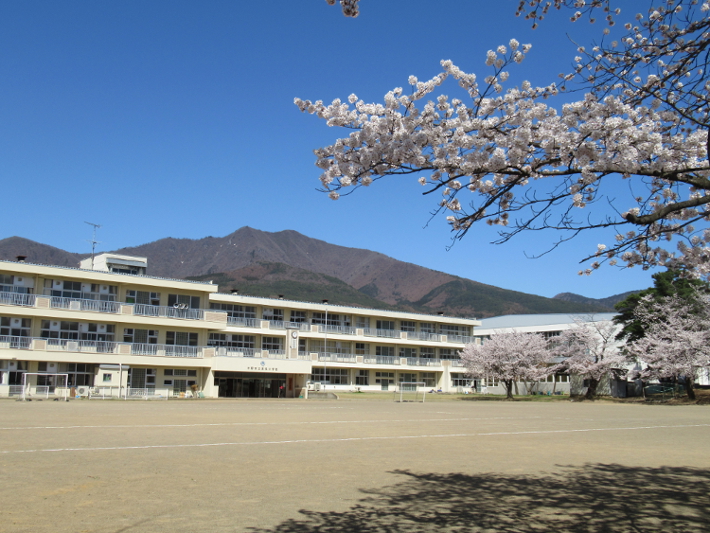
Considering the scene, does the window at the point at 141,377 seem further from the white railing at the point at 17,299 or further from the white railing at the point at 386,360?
the white railing at the point at 386,360

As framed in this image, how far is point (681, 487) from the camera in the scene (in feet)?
26.7

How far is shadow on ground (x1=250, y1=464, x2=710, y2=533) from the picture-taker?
600cm

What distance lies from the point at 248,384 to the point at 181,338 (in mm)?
6871

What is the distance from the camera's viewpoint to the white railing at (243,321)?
50234 mm

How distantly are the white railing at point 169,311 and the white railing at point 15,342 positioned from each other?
686cm

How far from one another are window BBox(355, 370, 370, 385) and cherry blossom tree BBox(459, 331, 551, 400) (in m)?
10.9

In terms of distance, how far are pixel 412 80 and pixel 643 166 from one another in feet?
8.80

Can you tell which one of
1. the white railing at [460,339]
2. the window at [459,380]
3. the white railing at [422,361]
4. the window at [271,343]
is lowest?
the window at [459,380]

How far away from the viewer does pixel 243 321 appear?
167 feet

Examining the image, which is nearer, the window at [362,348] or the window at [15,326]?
the window at [15,326]

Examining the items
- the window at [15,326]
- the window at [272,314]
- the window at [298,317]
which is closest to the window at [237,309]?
the window at [272,314]

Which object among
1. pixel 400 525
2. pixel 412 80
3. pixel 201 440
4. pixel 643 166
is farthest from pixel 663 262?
pixel 201 440

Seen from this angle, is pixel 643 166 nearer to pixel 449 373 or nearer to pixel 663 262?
pixel 663 262

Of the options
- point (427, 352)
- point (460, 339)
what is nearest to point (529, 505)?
point (427, 352)
